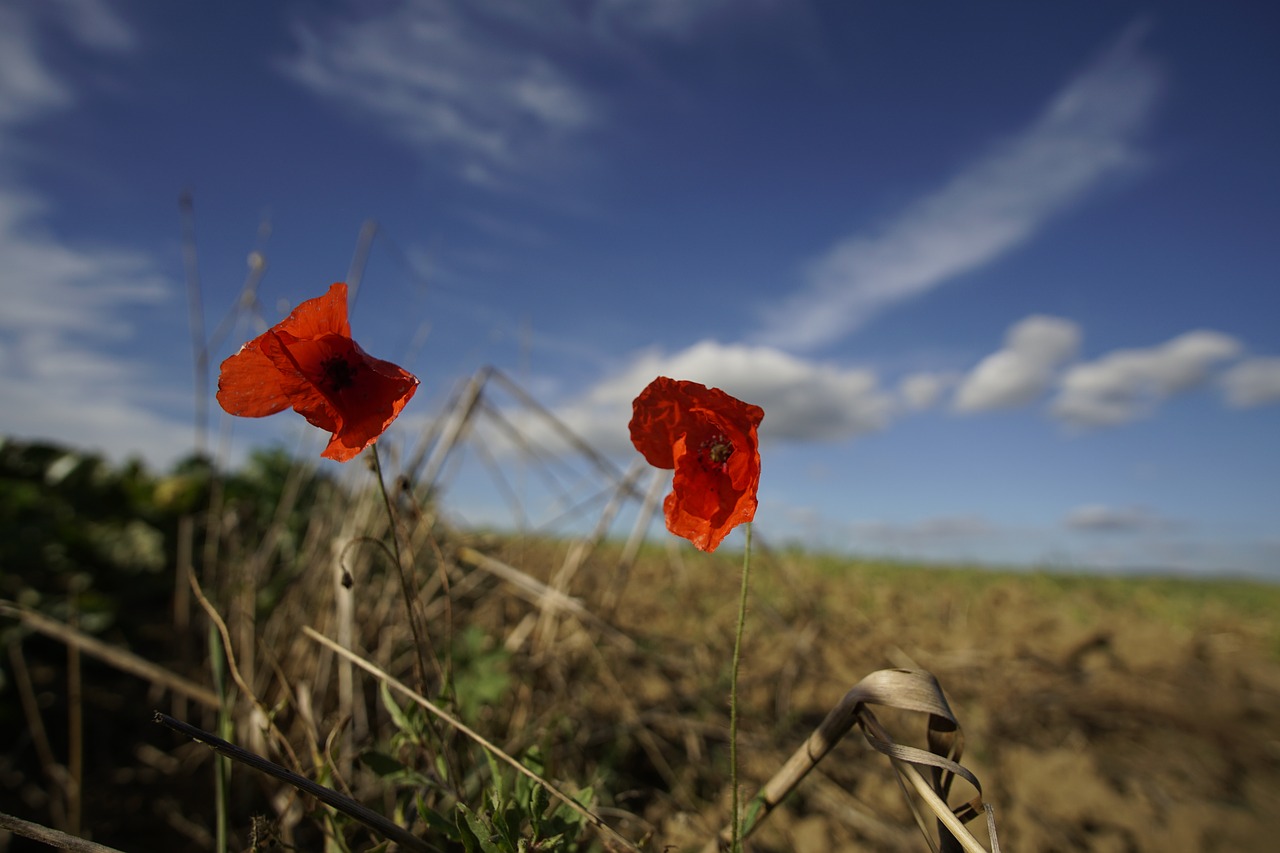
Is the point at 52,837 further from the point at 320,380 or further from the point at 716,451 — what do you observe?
the point at 716,451

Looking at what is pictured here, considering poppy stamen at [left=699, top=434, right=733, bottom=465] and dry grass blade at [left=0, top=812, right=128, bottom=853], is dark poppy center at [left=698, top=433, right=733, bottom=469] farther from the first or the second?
dry grass blade at [left=0, top=812, right=128, bottom=853]

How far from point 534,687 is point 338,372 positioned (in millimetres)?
1645

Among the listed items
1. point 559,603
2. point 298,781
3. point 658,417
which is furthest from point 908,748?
point 559,603

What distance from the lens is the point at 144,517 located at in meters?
3.84

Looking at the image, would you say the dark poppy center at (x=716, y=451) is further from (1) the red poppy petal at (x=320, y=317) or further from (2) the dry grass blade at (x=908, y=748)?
(1) the red poppy petal at (x=320, y=317)

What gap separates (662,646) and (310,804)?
1.92 m

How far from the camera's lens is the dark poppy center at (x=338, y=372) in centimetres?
106

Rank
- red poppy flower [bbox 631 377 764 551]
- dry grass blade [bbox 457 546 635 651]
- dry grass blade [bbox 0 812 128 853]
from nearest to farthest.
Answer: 1. dry grass blade [bbox 0 812 128 853]
2. red poppy flower [bbox 631 377 764 551]
3. dry grass blade [bbox 457 546 635 651]

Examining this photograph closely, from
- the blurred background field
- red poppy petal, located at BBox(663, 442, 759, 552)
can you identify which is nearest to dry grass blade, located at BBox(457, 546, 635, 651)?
the blurred background field

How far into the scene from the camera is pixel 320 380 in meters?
1.05

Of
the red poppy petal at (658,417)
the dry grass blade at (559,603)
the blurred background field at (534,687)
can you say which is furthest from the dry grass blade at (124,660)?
the red poppy petal at (658,417)

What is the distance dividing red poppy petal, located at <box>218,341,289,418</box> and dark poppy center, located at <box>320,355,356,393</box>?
0.06 metres

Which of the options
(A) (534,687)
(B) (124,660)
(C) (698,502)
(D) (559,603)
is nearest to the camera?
(C) (698,502)

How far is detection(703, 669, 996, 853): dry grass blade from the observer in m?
0.95
